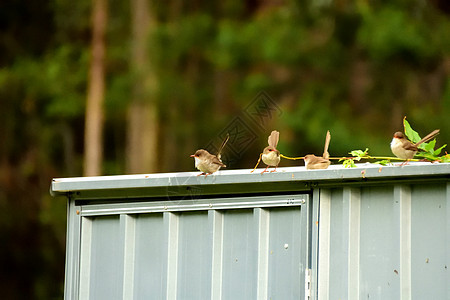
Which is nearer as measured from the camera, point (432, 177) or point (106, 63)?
point (432, 177)

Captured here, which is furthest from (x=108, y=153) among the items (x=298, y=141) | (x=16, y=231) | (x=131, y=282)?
(x=131, y=282)

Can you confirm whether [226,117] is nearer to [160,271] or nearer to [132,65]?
[132,65]

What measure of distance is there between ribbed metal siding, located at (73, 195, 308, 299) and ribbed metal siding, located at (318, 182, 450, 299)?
0.15 meters

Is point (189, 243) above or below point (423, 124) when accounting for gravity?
below

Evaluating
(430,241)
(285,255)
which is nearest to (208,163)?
(285,255)

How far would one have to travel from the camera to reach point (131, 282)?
496cm

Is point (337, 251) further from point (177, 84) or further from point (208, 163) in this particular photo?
point (177, 84)

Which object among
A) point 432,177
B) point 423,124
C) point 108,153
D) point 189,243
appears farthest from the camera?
point 108,153

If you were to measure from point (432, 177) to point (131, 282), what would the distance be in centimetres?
182

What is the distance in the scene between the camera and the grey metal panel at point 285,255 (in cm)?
445

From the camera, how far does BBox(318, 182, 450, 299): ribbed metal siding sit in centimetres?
409

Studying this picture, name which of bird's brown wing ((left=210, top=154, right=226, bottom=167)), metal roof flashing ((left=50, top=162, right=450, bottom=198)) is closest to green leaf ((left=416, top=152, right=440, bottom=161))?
metal roof flashing ((left=50, top=162, right=450, bottom=198))

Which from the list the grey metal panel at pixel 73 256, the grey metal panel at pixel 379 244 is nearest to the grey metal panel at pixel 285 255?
the grey metal panel at pixel 379 244

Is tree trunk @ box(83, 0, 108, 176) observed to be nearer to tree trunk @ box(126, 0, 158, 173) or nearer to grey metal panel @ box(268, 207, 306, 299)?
tree trunk @ box(126, 0, 158, 173)
